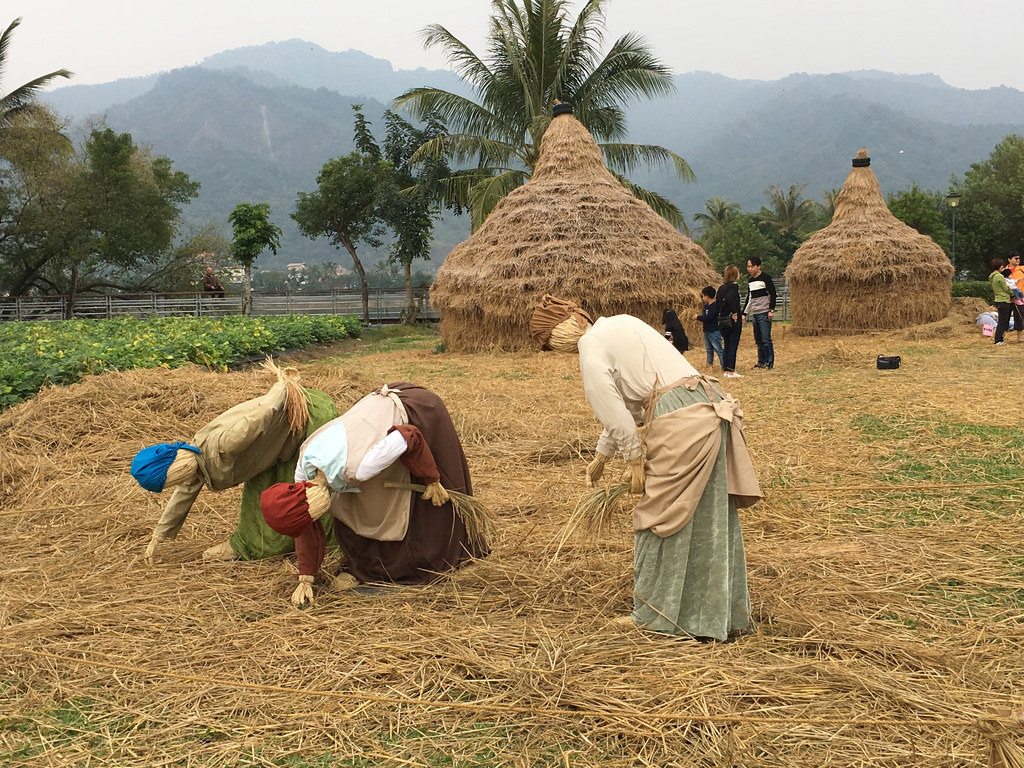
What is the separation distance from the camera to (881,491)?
5367mm

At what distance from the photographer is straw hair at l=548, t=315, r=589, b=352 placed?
3.70m

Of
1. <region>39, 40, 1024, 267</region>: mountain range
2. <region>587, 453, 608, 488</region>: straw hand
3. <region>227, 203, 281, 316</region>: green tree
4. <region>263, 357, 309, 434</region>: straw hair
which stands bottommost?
<region>587, 453, 608, 488</region>: straw hand

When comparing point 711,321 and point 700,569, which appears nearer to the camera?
point 700,569

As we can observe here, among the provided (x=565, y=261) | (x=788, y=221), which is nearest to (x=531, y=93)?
(x=565, y=261)

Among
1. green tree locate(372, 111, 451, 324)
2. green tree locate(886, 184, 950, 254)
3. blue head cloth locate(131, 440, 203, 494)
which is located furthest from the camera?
green tree locate(886, 184, 950, 254)

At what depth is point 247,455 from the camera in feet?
13.6

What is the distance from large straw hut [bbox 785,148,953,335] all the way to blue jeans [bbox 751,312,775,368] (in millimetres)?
7042

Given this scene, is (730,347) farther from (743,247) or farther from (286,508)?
(743,247)

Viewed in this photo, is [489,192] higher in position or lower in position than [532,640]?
higher

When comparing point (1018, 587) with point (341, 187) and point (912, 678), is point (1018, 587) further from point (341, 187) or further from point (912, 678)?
point (341, 187)

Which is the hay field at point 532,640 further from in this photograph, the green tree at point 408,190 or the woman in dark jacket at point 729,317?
the green tree at point 408,190

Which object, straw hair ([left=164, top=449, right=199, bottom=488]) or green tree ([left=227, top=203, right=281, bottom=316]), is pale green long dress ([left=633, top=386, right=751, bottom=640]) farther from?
green tree ([left=227, top=203, right=281, bottom=316])

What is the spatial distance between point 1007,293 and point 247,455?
13.2 meters

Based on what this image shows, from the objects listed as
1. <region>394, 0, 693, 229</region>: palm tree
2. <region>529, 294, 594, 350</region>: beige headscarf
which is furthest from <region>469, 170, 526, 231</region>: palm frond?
<region>529, 294, 594, 350</region>: beige headscarf
